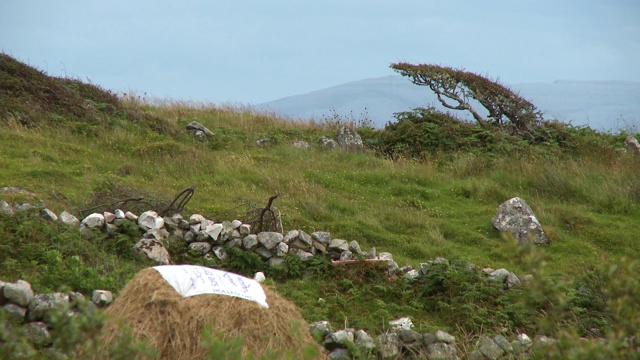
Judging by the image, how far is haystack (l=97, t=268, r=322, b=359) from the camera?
5.89 m

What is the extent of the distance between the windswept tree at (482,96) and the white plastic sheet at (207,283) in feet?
55.2

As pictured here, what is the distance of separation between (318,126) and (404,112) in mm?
2713

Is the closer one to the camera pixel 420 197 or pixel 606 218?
pixel 606 218

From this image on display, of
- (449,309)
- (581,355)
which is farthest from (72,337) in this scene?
(449,309)

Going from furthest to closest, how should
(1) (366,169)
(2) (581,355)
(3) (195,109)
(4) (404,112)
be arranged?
(3) (195,109), (4) (404,112), (1) (366,169), (2) (581,355)

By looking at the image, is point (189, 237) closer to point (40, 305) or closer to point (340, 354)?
point (40, 305)

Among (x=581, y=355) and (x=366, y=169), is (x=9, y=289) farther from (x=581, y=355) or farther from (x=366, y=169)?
(x=366, y=169)

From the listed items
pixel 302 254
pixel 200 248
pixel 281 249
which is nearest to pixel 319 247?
pixel 302 254

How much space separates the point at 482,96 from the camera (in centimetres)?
2341

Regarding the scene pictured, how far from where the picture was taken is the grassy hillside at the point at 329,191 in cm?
970

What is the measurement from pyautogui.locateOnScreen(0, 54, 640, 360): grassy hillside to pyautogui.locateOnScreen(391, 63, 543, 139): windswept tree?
1372 mm

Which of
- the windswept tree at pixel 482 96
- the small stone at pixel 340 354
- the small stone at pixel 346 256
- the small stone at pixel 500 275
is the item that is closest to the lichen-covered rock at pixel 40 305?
the small stone at pixel 340 354

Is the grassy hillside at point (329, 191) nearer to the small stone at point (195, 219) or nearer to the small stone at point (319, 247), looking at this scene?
the small stone at point (319, 247)

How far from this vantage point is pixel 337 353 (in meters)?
7.58
